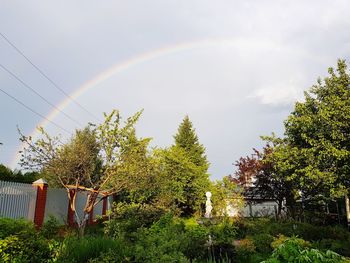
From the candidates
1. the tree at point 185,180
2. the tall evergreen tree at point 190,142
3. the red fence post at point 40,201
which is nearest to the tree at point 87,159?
the red fence post at point 40,201

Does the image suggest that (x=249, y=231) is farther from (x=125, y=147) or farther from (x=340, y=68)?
(x=340, y=68)

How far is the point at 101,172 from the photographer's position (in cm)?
1631

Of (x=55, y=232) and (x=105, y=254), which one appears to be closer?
(x=105, y=254)

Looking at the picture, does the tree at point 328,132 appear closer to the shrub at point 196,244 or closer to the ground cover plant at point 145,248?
the ground cover plant at point 145,248

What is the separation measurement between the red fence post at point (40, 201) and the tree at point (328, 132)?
34.5 ft

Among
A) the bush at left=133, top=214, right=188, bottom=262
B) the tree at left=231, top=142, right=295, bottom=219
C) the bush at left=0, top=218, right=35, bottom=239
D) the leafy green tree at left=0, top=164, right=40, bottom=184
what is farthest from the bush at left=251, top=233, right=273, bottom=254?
the leafy green tree at left=0, top=164, right=40, bottom=184

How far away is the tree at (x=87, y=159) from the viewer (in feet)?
47.5

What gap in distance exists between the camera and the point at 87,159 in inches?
583

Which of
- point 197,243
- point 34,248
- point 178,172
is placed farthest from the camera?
point 178,172

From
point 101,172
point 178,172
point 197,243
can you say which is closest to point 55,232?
point 101,172

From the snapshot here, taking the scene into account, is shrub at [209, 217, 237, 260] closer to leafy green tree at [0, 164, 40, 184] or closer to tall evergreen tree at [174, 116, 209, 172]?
leafy green tree at [0, 164, 40, 184]

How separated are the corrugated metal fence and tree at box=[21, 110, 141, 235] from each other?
1298 mm

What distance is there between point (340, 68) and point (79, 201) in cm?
1440

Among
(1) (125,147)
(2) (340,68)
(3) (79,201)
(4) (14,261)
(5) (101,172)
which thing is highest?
(2) (340,68)
